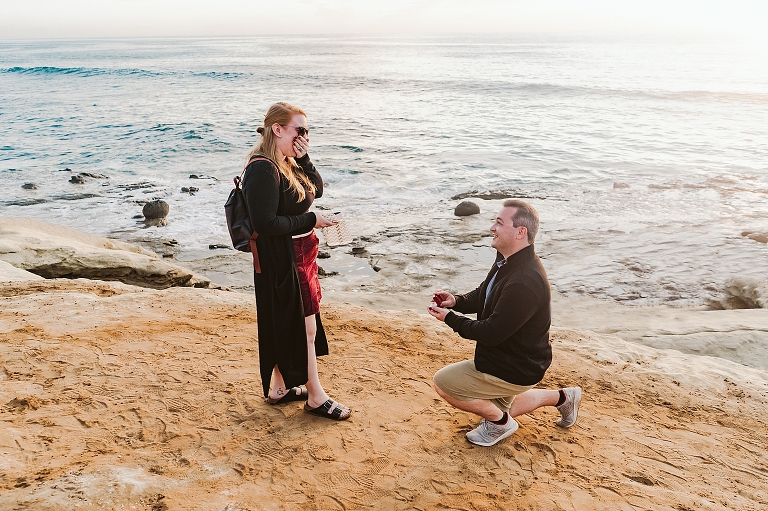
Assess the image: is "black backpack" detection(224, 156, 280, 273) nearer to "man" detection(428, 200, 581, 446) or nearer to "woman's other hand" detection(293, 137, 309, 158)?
"woman's other hand" detection(293, 137, 309, 158)

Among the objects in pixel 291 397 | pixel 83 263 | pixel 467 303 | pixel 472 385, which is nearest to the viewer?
pixel 472 385

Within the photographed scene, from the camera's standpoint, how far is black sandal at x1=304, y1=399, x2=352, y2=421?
4305mm

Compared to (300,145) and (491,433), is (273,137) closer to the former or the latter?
(300,145)

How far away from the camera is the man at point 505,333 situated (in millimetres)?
3451

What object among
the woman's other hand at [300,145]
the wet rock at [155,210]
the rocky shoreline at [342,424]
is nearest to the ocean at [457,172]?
the wet rock at [155,210]

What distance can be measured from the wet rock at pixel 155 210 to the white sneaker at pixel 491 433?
1190cm

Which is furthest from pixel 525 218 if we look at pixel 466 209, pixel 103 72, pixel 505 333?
pixel 103 72

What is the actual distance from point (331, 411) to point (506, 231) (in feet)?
6.39

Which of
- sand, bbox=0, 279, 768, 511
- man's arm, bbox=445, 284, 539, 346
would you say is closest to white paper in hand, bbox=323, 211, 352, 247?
man's arm, bbox=445, 284, 539, 346

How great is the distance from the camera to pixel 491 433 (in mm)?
4027

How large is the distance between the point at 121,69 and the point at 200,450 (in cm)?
7287

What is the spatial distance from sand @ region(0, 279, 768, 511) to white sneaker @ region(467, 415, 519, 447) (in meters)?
0.07

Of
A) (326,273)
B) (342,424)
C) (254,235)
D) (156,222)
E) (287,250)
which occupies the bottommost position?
(326,273)

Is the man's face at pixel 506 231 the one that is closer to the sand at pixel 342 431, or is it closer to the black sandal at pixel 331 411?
the sand at pixel 342 431
